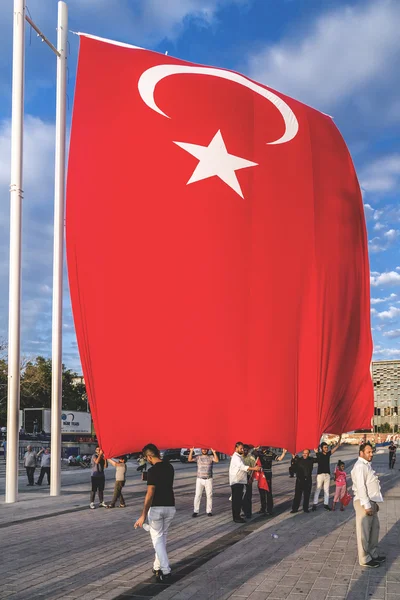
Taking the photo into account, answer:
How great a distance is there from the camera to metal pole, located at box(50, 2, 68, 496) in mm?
18109

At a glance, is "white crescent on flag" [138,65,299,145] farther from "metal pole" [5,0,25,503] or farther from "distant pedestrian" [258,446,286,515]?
"metal pole" [5,0,25,503]

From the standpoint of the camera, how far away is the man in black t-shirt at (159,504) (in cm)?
755

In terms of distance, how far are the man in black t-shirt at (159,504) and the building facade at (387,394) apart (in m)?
133

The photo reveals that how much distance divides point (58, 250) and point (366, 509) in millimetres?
12861

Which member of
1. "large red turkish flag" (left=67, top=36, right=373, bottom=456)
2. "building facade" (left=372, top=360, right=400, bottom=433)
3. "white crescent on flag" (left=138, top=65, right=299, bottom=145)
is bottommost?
"building facade" (left=372, top=360, right=400, bottom=433)

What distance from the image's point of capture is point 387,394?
139625 mm

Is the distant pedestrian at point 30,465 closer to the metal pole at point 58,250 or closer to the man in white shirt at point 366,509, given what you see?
the metal pole at point 58,250

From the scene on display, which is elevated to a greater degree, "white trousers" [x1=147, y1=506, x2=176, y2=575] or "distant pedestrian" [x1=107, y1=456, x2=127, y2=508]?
"white trousers" [x1=147, y1=506, x2=176, y2=575]

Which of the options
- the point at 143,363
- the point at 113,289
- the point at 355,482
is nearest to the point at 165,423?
the point at 143,363

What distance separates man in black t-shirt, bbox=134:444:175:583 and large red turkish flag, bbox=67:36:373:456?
1.40m

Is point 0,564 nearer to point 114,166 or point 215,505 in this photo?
point 114,166

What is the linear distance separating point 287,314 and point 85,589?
5.06 meters

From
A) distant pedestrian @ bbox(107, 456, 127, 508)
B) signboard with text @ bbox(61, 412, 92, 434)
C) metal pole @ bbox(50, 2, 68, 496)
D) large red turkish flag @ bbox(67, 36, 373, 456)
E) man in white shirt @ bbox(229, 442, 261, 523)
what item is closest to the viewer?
large red turkish flag @ bbox(67, 36, 373, 456)

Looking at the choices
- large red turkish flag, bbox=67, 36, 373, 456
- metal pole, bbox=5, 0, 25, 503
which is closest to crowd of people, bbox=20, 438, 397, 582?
large red turkish flag, bbox=67, 36, 373, 456
